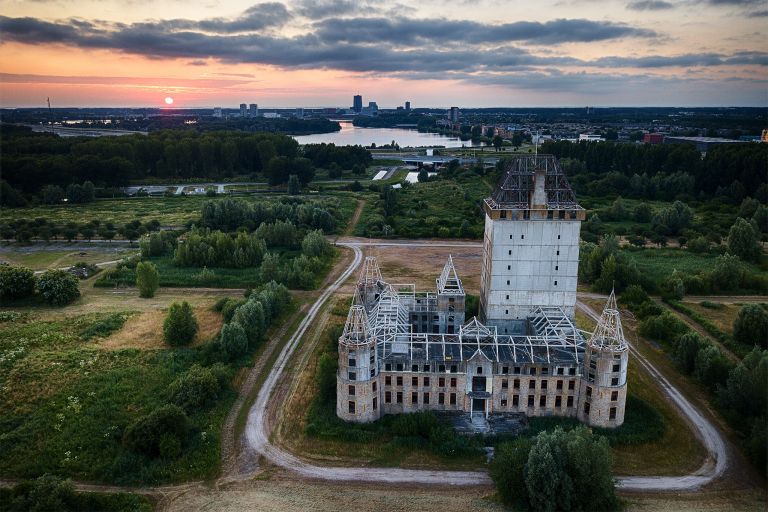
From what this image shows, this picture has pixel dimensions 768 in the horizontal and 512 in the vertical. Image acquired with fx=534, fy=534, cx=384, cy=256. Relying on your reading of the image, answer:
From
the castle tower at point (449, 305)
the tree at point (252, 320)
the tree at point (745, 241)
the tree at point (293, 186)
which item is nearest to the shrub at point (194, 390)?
the tree at point (252, 320)

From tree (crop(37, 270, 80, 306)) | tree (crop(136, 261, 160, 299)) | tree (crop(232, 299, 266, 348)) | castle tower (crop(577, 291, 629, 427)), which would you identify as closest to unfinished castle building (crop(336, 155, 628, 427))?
castle tower (crop(577, 291, 629, 427))

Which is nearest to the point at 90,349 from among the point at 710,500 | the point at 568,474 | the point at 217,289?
the point at 217,289

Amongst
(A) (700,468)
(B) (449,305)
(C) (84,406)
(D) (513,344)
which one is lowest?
(A) (700,468)

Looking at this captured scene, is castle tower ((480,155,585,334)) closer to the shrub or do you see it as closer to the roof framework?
the roof framework

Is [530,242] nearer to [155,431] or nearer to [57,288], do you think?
[155,431]

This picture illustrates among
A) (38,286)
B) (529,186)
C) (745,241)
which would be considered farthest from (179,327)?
(745,241)

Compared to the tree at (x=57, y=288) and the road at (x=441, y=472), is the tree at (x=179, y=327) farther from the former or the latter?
the tree at (x=57, y=288)

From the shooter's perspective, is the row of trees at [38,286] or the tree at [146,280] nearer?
the row of trees at [38,286]
